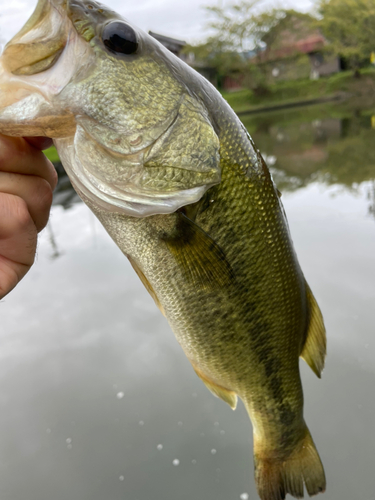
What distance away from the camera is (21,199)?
110 cm

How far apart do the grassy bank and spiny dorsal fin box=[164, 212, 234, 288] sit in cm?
2797

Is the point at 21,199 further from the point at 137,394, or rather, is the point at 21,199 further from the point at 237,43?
the point at 237,43

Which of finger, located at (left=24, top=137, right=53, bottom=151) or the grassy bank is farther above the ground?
finger, located at (left=24, top=137, right=53, bottom=151)

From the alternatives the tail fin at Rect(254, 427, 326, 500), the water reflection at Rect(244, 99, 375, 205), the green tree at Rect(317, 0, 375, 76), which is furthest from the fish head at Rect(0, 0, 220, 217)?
the green tree at Rect(317, 0, 375, 76)

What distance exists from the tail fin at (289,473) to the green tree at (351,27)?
32322mm

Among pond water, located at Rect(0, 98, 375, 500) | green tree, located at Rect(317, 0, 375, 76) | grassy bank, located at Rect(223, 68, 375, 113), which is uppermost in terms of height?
pond water, located at Rect(0, 98, 375, 500)

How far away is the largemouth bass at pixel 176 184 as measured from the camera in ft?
3.19

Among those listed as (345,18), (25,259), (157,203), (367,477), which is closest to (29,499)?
(25,259)

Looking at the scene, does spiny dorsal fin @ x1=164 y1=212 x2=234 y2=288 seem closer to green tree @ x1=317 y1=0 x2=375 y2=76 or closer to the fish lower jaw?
the fish lower jaw

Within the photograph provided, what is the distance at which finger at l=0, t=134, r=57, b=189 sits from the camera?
1.02 meters

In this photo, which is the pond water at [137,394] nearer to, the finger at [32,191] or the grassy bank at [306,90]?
the finger at [32,191]

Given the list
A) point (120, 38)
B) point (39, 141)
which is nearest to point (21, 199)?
point (39, 141)

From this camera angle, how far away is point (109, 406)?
8.85ft

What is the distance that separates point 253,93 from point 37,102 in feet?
108
